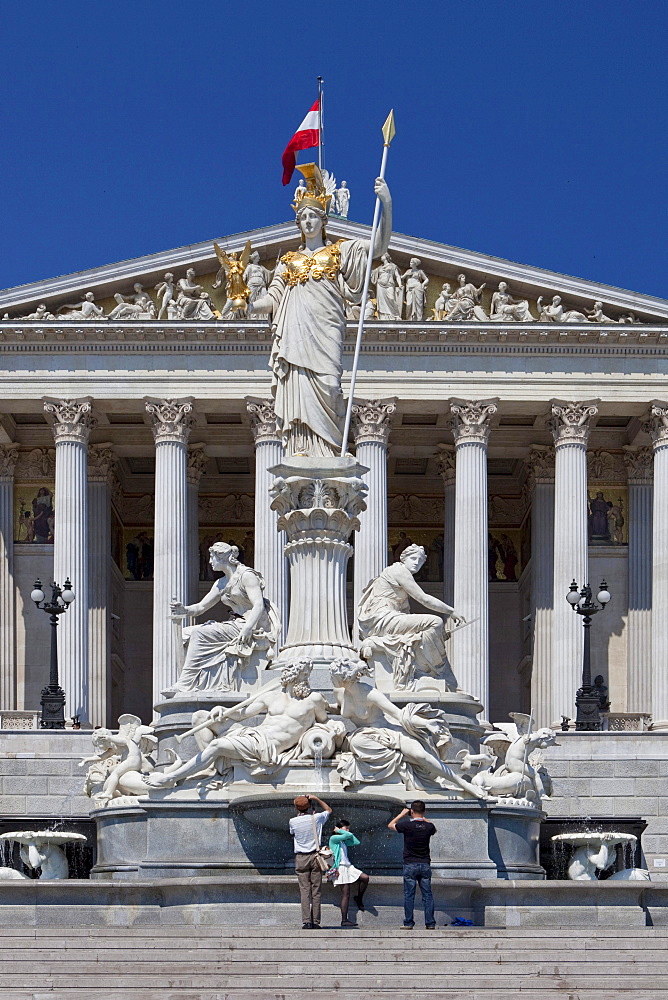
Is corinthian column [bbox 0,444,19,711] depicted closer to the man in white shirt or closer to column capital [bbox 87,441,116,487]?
column capital [bbox 87,441,116,487]

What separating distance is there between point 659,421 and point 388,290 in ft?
29.3

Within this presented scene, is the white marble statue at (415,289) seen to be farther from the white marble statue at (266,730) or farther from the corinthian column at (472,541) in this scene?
the white marble statue at (266,730)

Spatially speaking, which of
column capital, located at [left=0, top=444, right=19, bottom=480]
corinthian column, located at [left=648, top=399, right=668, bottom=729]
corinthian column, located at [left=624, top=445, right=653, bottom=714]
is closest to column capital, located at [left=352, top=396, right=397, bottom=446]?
corinthian column, located at [left=648, top=399, right=668, bottom=729]

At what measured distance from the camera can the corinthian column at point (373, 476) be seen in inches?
2462

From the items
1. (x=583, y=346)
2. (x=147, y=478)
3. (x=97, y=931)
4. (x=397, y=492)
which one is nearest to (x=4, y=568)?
(x=147, y=478)

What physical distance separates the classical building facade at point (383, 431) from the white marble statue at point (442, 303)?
7 centimetres

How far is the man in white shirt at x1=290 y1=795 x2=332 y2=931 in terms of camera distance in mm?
23156

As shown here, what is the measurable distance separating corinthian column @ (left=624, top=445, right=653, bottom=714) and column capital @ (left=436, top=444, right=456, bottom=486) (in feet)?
18.5

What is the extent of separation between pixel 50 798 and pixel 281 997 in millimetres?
26175

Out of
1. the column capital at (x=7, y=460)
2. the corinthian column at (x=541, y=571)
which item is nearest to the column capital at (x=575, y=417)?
the corinthian column at (x=541, y=571)

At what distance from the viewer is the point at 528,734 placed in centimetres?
3062

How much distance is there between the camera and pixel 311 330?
2936cm

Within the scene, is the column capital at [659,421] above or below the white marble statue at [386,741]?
above

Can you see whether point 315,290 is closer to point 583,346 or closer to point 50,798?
point 50,798
